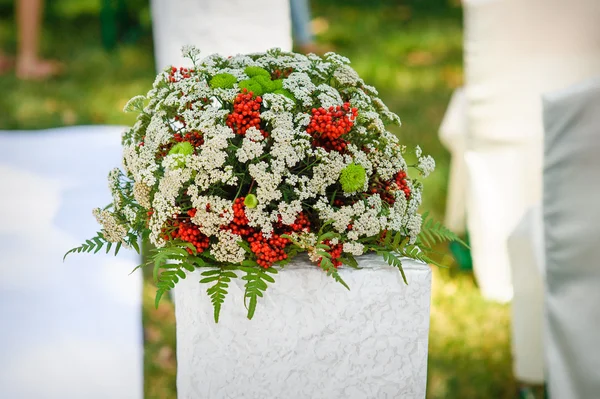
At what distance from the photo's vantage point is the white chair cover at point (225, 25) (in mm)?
2496

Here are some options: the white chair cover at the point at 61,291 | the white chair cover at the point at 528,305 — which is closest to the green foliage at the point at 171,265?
the white chair cover at the point at 61,291

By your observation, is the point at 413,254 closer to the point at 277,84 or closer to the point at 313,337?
the point at 313,337

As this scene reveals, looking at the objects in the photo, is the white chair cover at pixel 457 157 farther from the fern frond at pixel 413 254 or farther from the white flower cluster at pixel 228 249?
→ the white flower cluster at pixel 228 249

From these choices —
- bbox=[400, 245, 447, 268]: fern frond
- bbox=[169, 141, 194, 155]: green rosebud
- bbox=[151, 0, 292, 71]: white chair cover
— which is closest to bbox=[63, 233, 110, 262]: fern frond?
bbox=[169, 141, 194, 155]: green rosebud

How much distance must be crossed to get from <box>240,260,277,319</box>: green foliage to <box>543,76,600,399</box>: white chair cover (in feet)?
3.19

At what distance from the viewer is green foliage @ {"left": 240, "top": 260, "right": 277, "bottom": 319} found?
53.6 inches

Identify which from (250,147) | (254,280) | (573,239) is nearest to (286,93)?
(250,147)

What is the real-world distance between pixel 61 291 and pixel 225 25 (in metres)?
1.04

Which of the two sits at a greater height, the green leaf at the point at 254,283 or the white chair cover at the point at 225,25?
the white chair cover at the point at 225,25

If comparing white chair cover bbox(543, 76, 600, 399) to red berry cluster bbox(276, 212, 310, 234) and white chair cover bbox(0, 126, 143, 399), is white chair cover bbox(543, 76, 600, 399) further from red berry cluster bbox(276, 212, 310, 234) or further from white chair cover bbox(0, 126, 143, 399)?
white chair cover bbox(0, 126, 143, 399)

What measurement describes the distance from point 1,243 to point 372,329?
4.86ft

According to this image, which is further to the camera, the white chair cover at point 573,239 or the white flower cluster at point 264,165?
the white chair cover at point 573,239

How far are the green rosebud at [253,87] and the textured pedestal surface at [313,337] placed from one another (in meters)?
0.36

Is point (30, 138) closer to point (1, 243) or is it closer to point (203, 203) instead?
point (1, 243)
